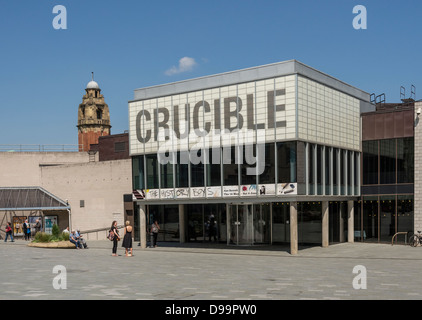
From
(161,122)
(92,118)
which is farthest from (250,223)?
(92,118)

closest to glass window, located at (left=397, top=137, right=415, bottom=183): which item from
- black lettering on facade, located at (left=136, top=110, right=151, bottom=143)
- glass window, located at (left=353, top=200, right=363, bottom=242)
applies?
glass window, located at (left=353, top=200, right=363, bottom=242)

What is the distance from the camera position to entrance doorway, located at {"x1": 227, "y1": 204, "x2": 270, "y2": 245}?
3266 cm

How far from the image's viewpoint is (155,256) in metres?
28.0

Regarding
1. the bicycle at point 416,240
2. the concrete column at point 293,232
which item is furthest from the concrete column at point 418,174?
the concrete column at point 293,232

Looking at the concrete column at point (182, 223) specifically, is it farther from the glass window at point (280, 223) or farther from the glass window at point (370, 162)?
the glass window at point (370, 162)

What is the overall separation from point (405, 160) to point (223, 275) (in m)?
18.3

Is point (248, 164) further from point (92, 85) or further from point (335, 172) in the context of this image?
point (92, 85)

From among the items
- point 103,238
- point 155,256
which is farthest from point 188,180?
point 103,238

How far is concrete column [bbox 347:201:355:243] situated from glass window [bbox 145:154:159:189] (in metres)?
12.9

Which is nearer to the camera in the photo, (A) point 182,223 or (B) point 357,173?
(B) point 357,173

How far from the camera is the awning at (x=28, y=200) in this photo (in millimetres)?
46562

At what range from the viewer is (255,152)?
1140 inches

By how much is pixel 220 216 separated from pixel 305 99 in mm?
11294

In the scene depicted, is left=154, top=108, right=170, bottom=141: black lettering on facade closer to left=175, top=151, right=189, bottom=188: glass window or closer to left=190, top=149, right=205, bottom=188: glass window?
left=175, top=151, right=189, bottom=188: glass window
